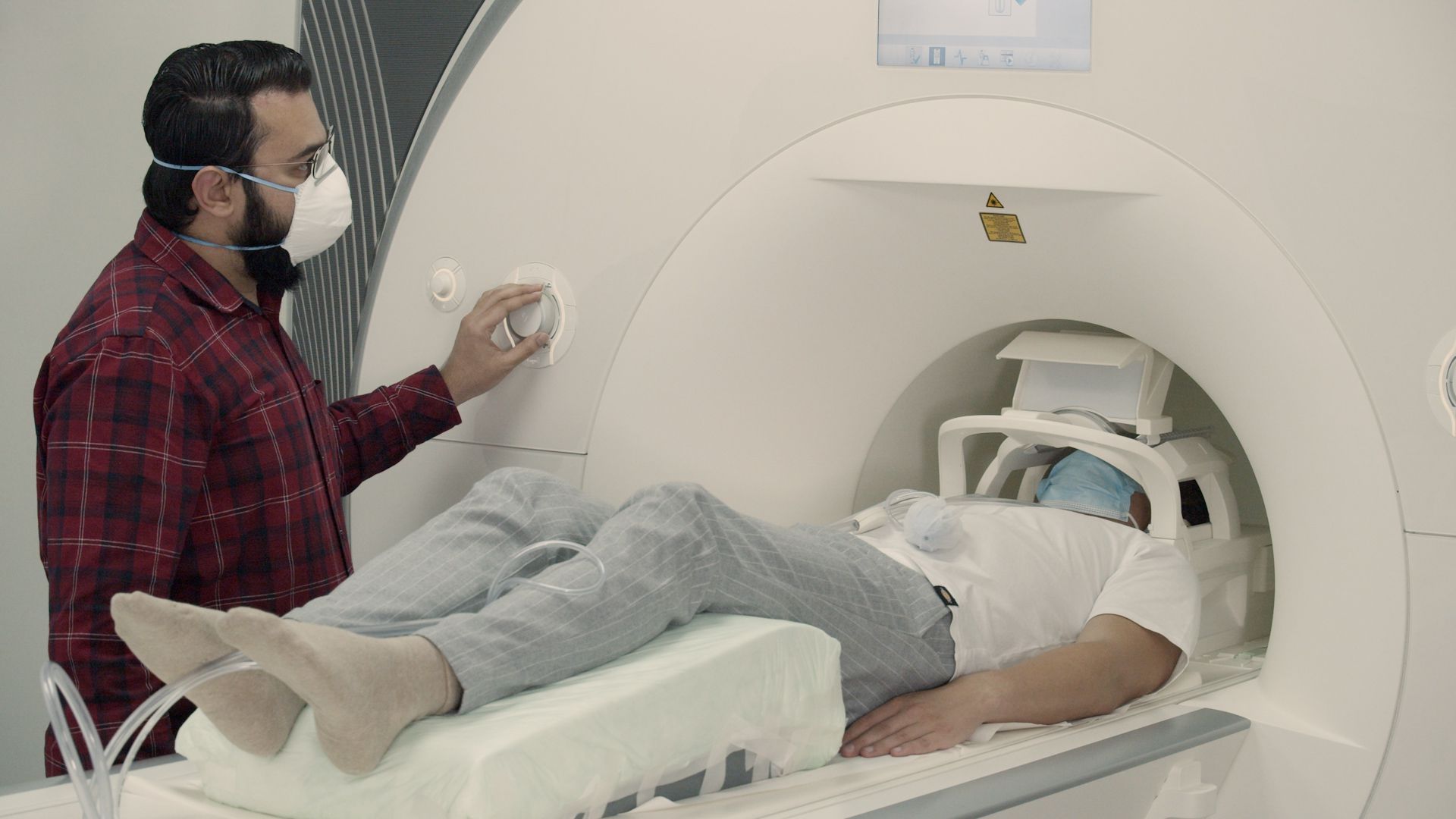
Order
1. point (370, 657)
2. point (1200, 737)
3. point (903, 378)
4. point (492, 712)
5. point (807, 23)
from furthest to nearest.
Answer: point (903, 378) < point (807, 23) < point (1200, 737) < point (492, 712) < point (370, 657)

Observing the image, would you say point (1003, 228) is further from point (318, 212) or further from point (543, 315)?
point (318, 212)

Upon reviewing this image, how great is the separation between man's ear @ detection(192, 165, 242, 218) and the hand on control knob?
430mm

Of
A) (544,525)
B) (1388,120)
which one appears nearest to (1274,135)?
(1388,120)

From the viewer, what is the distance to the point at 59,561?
1.48 m

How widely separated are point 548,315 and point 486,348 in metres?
0.11

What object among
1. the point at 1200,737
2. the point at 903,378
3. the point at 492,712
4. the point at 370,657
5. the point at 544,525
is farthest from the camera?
the point at 903,378

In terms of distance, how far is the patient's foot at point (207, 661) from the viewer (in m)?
1.04

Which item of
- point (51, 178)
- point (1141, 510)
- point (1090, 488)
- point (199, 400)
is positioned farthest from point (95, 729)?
point (51, 178)

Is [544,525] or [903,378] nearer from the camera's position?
[544,525]

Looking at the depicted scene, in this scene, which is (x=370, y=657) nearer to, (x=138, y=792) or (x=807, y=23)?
(x=138, y=792)

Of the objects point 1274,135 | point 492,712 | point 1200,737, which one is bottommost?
point 1200,737

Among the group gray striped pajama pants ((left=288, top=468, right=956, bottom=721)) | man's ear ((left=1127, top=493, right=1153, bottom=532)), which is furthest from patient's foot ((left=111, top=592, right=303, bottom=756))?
man's ear ((left=1127, top=493, right=1153, bottom=532))

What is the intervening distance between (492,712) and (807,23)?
3.56 ft

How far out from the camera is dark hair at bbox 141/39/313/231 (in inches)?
66.7
